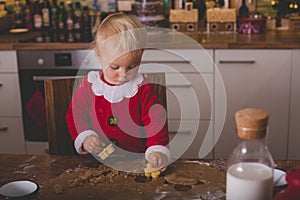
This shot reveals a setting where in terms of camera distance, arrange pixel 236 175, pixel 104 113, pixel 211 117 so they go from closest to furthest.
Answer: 1. pixel 236 175
2. pixel 104 113
3. pixel 211 117

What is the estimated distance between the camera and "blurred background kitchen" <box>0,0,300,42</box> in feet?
9.91

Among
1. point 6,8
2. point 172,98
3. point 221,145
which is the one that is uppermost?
point 6,8

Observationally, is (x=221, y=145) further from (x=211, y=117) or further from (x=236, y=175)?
(x=236, y=175)

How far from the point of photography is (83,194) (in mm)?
1283

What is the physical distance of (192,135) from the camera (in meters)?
2.90

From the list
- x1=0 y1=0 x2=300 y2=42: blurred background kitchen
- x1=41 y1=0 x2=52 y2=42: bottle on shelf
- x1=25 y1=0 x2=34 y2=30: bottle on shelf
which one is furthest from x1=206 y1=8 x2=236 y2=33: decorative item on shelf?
x1=25 y1=0 x2=34 y2=30: bottle on shelf

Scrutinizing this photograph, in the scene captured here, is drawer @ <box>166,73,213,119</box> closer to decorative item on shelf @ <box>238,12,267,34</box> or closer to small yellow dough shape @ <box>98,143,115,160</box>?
decorative item on shelf @ <box>238,12,267,34</box>

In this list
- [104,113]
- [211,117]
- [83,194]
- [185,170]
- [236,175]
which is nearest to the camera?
[236,175]

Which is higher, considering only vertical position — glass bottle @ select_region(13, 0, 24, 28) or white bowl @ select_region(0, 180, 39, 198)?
glass bottle @ select_region(13, 0, 24, 28)

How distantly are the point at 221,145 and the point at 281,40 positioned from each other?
2.16ft

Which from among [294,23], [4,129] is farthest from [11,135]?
[294,23]

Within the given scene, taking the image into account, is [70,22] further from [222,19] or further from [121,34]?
[121,34]

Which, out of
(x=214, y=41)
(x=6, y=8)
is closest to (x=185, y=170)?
(x=214, y=41)

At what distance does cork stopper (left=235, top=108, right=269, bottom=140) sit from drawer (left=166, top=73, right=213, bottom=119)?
5.80ft
